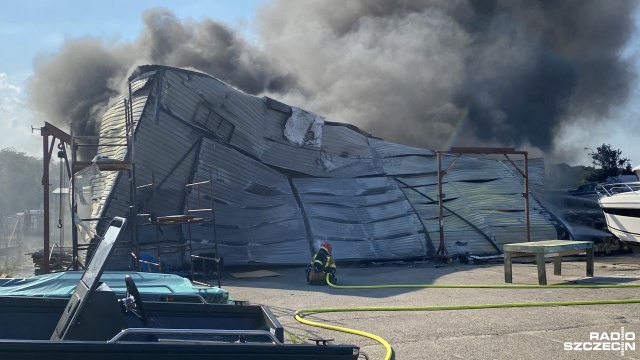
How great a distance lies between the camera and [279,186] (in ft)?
56.3

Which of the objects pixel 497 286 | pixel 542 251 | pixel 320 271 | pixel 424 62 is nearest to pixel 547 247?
pixel 542 251

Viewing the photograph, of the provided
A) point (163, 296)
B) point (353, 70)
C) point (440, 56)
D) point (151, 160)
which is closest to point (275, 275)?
point (151, 160)

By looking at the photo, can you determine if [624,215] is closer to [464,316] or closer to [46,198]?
[464,316]

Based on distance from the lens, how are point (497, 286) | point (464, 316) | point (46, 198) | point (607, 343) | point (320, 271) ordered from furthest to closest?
point (320, 271) < point (46, 198) < point (497, 286) < point (464, 316) < point (607, 343)

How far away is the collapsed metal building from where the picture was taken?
50.0 ft

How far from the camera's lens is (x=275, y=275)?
1475 centimetres

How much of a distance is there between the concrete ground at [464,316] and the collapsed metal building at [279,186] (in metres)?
2.20

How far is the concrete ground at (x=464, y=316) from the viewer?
650 centimetres

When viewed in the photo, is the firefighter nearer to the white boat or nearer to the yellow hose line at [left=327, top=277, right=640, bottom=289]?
the yellow hose line at [left=327, top=277, right=640, bottom=289]

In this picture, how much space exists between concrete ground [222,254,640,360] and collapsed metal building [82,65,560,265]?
7.22 feet

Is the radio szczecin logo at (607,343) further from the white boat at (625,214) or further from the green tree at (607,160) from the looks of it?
the green tree at (607,160)

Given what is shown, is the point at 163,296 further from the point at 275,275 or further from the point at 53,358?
the point at 275,275

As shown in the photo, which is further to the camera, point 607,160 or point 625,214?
point 607,160

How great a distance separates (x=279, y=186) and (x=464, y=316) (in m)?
9.42
